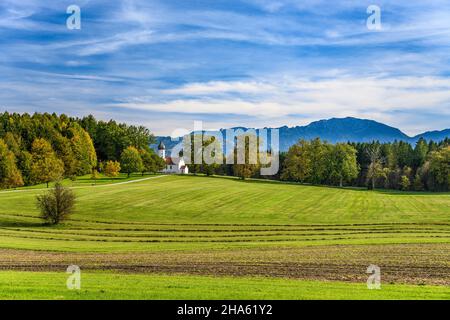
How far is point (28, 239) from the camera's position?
46906 millimetres

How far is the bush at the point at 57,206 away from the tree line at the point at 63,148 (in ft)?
127

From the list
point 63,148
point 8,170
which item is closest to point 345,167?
point 63,148

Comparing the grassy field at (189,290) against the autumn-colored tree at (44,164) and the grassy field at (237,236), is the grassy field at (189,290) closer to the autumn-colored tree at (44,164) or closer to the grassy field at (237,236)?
the grassy field at (237,236)

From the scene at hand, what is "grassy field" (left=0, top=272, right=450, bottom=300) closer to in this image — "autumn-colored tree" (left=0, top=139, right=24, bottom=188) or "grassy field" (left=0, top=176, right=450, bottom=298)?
"grassy field" (left=0, top=176, right=450, bottom=298)

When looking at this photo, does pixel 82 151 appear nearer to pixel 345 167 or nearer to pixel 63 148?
pixel 63 148

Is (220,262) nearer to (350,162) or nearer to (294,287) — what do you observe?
(294,287)

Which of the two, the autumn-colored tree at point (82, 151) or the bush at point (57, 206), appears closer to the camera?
the bush at point (57, 206)

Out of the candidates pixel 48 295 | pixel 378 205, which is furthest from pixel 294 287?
pixel 378 205

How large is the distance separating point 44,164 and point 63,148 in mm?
16060

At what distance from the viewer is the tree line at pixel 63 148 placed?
4140 inches

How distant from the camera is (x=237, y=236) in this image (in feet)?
163

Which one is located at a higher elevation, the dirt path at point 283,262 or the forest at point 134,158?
the forest at point 134,158

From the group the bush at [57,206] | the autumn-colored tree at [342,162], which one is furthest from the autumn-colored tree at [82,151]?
the autumn-colored tree at [342,162]
